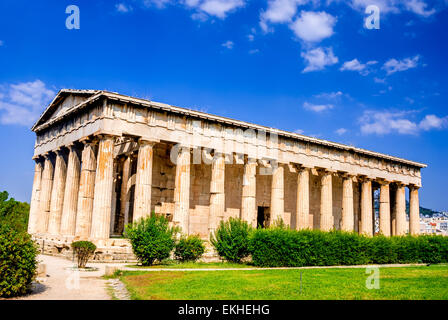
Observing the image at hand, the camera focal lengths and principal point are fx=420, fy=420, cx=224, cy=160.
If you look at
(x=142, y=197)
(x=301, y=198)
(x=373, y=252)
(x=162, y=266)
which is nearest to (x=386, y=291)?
(x=162, y=266)

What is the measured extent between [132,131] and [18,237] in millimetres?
13855

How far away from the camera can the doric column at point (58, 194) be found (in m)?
29.9

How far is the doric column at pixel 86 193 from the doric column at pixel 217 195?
25.7ft

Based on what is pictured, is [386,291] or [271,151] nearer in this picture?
[386,291]

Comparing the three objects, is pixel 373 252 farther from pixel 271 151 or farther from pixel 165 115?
pixel 165 115

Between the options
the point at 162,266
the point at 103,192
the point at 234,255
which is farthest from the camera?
the point at 103,192

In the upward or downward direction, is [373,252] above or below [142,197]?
below

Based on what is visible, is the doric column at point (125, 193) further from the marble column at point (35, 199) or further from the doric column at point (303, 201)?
the doric column at point (303, 201)

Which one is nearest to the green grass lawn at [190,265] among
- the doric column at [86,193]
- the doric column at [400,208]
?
the doric column at [86,193]

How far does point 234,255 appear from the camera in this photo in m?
22.4

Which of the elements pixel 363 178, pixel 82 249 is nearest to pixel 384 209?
pixel 363 178

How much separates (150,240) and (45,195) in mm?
16078
